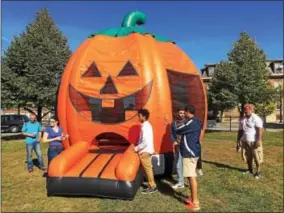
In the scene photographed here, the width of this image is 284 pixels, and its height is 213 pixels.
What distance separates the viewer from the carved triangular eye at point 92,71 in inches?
314

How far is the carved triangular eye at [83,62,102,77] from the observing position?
7.98 metres

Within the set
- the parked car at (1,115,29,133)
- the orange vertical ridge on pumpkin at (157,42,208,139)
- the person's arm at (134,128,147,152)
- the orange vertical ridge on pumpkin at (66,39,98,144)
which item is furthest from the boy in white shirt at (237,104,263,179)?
the parked car at (1,115,29,133)

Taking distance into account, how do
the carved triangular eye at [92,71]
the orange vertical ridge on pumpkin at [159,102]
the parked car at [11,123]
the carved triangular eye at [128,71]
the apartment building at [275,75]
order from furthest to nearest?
the apartment building at [275,75] < the parked car at [11,123] < the carved triangular eye at [92,71] < the carved triangular eye at [128,71] < the orange vertical ridge on pumpkin at [159,102]

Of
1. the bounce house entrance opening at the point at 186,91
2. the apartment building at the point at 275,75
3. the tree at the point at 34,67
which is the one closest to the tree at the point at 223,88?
the tree at the point at 34,67

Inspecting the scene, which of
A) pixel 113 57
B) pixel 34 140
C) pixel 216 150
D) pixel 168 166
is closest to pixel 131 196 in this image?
pixel 168 166

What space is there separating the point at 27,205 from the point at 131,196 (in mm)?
1972

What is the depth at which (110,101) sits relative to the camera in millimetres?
7789

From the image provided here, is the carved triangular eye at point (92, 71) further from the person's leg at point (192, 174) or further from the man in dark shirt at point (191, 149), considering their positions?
the person's leg at point (192, 174)

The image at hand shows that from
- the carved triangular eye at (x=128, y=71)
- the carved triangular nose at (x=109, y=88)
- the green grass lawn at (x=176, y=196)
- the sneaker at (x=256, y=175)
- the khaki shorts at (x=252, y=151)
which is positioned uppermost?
the carved triangular eye at (x=128, y=71)

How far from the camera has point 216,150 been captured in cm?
1309

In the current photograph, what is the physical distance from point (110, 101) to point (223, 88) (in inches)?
726

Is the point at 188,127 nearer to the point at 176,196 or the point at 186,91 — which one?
the point at 176,196

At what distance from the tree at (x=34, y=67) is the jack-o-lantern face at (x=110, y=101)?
11.5m

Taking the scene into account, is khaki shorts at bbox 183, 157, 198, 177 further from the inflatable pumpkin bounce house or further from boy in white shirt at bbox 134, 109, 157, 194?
the inflatable pumpkin bounce house
